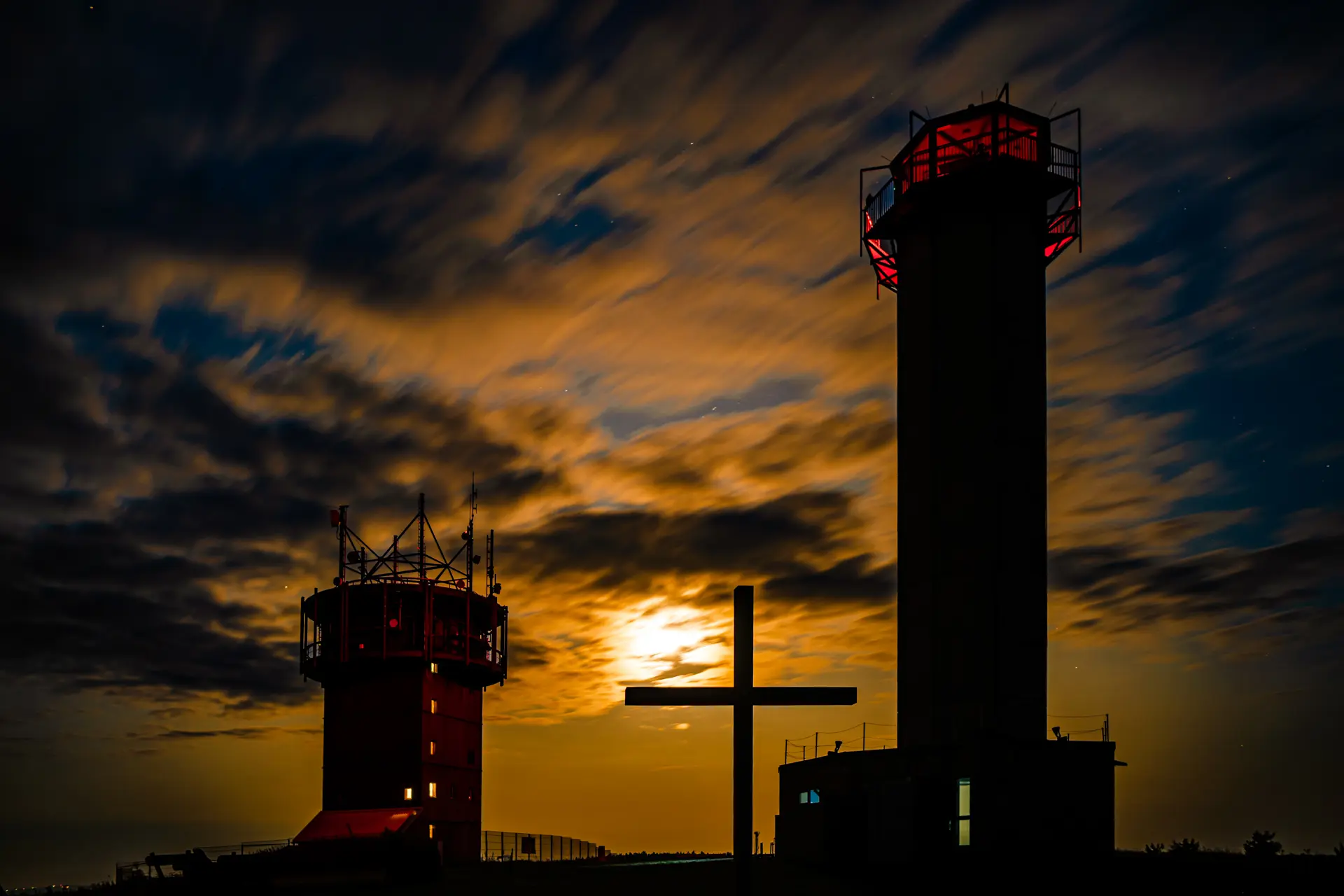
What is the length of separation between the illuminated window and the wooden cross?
75.0 ft

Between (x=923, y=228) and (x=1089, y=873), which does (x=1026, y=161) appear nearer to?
(x=923, y=228)

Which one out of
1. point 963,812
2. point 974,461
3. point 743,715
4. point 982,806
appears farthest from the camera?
point 974,461

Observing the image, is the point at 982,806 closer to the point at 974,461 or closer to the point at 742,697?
the point at 974,461

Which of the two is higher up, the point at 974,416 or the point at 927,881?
the point at 974,416

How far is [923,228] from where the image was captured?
1879 inches

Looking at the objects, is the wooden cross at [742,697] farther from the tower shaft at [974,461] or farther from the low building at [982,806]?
the tower shaft at [974,461]

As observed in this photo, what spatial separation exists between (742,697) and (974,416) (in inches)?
1221

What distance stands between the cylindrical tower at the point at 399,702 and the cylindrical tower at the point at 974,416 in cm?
2777

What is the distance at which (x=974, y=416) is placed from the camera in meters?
44.4

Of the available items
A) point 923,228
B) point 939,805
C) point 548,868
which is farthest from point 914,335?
point 548,868

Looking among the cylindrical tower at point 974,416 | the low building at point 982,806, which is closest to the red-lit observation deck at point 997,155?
the cylindrical tower at point 974,416

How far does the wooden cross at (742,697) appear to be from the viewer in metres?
14.9

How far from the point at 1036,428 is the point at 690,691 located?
1272 inches

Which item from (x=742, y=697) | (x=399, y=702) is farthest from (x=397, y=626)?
(x=742, y=697)
